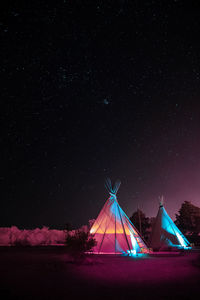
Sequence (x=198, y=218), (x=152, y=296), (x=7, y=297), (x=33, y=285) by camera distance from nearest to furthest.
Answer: (x=7, y=297) < (x=152, y=296) < (x=33, y=285) < (x=198, y=218)

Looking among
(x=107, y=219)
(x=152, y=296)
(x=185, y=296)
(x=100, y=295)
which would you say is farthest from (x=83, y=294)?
(x=107, y=219)

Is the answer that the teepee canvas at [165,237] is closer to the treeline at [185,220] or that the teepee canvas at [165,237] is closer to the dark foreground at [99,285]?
the treeline at [185,220]

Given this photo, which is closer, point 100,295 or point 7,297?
point 7,297

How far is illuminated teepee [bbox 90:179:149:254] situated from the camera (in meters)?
15.6

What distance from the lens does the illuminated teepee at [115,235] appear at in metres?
→ 15.6

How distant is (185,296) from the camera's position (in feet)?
15.8

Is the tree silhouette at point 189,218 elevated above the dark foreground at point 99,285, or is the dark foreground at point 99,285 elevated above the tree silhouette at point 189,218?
the tree silhouette at point 189,218

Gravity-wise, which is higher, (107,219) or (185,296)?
(107,219)

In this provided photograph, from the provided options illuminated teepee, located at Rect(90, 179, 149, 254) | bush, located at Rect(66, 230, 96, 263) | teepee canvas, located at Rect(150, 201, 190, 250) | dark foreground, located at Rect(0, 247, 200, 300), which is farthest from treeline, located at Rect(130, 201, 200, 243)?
dark foreground, located at Rect(0, 247, 200, 300)

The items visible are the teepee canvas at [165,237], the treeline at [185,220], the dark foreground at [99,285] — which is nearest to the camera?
the dark foreground at [99,285]

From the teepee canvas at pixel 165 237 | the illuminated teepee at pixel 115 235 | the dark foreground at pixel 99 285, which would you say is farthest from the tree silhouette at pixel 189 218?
the dark foreground at pixel 99 285

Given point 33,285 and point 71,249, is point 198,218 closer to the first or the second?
point 71,249

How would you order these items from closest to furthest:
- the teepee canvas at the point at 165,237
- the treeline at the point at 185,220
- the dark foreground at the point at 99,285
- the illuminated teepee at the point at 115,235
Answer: the dark foreground at the point at 99,285, the illuminated teepee at the point at 115,235, the teepee canvas at the point at 165,237, the treeline at the point at 185,220

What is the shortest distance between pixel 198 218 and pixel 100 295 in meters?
31.4
